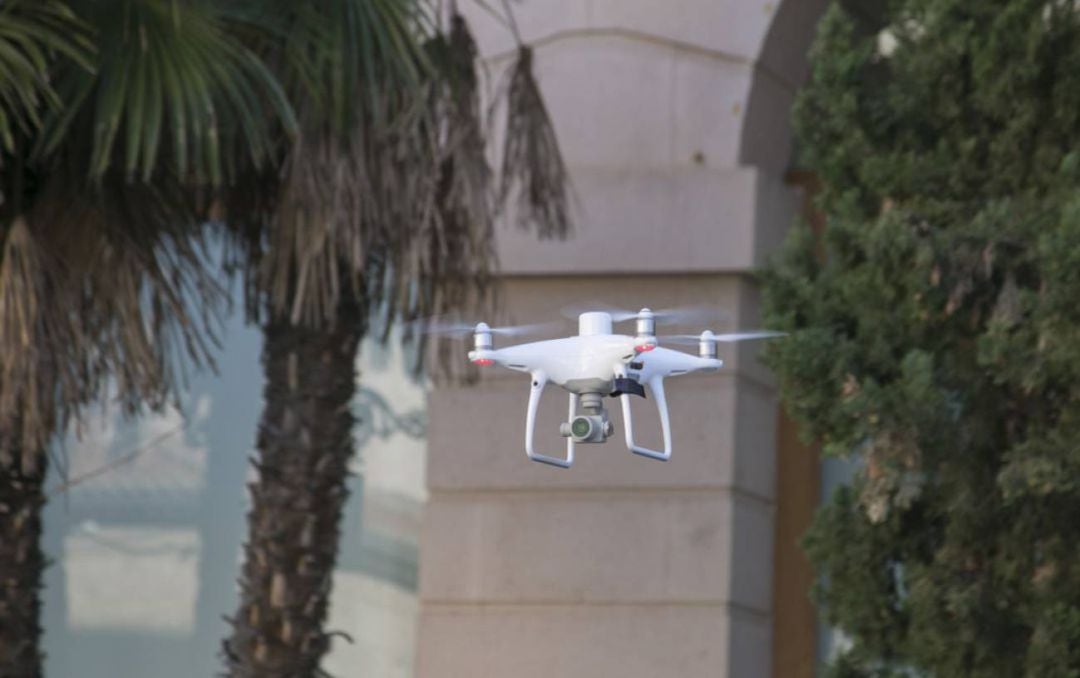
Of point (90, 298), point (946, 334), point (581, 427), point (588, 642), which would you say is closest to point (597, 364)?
point (581, 427)

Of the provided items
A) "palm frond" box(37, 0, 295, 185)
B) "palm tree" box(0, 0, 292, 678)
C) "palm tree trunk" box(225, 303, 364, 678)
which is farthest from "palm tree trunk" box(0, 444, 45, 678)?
"palm frond" box(37, 0, 295, 185)

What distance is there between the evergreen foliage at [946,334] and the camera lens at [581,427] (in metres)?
4.36

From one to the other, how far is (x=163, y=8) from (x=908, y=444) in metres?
3.23

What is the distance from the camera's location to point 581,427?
340 cm

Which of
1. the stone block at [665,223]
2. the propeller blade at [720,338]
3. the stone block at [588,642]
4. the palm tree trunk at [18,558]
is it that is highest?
the stone block at [665,223]

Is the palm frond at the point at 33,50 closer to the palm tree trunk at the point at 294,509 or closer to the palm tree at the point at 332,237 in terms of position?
the palm tree at the point at 332,237

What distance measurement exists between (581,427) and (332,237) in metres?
5.08

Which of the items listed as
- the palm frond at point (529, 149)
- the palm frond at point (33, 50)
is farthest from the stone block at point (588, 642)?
the palm frond at point (33, 50)

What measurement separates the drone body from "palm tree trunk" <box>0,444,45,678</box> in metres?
5.33

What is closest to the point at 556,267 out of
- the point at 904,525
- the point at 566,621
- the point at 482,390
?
the point at 482,390

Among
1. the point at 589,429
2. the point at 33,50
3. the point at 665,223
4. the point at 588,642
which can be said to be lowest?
the point at 588,642

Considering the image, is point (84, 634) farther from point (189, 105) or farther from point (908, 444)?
point (908, 444)

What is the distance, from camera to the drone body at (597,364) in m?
3.39

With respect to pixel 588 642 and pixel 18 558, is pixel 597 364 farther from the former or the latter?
pixel 588 642
